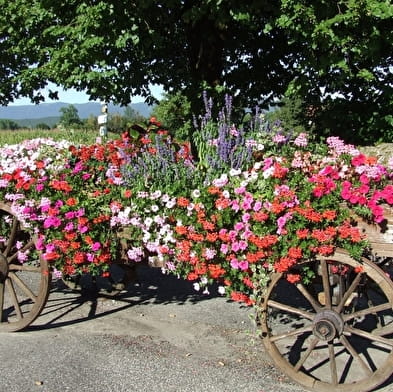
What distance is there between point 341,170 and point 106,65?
3.99 m

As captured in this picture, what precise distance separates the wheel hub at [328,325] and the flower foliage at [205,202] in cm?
26

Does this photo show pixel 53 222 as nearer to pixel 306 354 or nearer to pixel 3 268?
pixel 3 268

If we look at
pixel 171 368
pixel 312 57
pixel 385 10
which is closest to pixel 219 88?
pixel 312 57

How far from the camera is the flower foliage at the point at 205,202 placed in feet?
8.57

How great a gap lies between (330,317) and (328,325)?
45 mm

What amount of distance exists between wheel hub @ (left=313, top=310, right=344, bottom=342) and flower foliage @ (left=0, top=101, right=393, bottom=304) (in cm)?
26

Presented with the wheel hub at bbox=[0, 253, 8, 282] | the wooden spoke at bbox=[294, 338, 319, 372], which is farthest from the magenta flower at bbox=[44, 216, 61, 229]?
the wooden spoke at bbox=[294, 338, 319, 372]

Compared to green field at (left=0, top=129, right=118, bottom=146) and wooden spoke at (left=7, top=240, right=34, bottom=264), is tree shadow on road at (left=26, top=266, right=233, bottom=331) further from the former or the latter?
green field at (left=0, top=129, right=118, bottom=146)

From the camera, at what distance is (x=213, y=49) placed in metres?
6.73

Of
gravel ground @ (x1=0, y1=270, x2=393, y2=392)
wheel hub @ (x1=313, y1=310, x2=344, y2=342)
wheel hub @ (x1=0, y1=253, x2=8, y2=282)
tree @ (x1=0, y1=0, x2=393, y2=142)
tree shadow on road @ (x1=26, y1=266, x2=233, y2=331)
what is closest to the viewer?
wheel hub @ (x1=313, y1=310, x2=344, y2=342)

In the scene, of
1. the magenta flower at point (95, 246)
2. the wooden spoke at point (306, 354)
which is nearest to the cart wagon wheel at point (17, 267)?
the magenta flower at point (95, 246)

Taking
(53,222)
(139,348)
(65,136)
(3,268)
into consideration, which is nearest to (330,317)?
(139,348)

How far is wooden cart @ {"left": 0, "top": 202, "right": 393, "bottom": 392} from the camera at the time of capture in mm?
2609

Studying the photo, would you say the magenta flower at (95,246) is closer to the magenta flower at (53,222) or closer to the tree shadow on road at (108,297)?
the magenta flower at (53,222)
